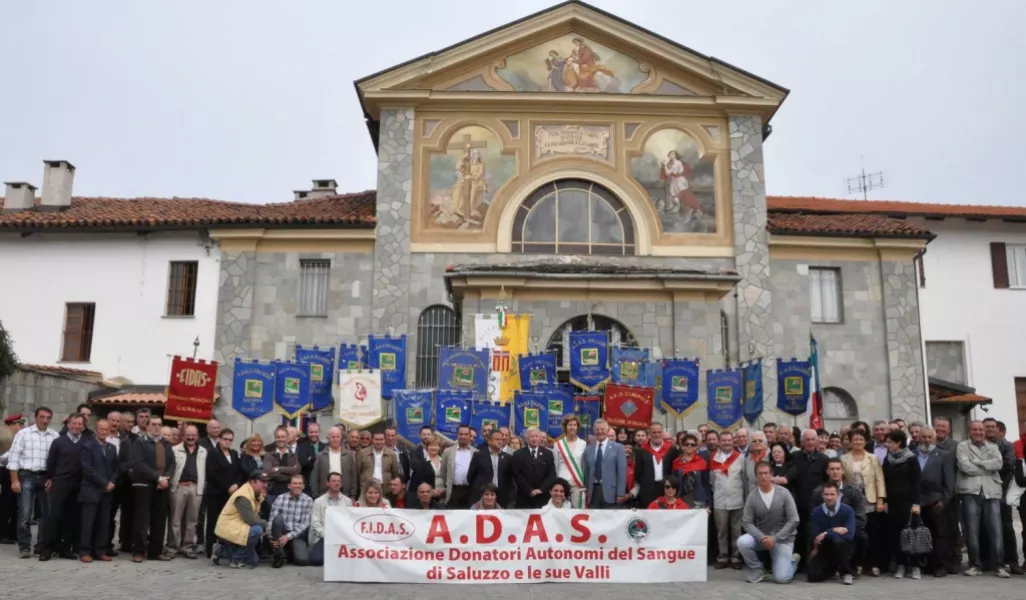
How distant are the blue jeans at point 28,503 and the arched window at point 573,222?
14462 millimetres

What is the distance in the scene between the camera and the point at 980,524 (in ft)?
40.7

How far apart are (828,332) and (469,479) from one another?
608 inches

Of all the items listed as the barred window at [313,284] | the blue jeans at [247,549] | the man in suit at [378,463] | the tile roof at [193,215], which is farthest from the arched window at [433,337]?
the blue jeans at [247,549]

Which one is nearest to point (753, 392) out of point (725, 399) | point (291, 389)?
point (725, 399)

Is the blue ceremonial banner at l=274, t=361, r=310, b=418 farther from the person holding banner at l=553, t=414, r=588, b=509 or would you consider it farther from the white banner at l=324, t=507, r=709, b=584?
the white banner at l=324, t=507, r=709, b=584

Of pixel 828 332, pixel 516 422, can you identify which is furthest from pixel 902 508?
pixel 828 332

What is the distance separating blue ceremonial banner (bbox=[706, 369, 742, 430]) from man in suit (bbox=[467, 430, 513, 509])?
8.06 metres

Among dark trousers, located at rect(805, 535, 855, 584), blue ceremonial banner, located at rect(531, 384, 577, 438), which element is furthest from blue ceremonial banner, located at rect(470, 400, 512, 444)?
dark trousers, located at rect(805, 535, 855, 584)

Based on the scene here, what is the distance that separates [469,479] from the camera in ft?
43.4

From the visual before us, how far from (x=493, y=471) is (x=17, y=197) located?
68.5 ft

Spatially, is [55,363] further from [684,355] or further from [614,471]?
[614,471]

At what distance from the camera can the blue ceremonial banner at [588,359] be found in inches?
779

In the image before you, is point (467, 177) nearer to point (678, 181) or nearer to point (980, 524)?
point (678, 181)

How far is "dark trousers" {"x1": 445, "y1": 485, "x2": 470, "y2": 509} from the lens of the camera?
13422 millimetres
